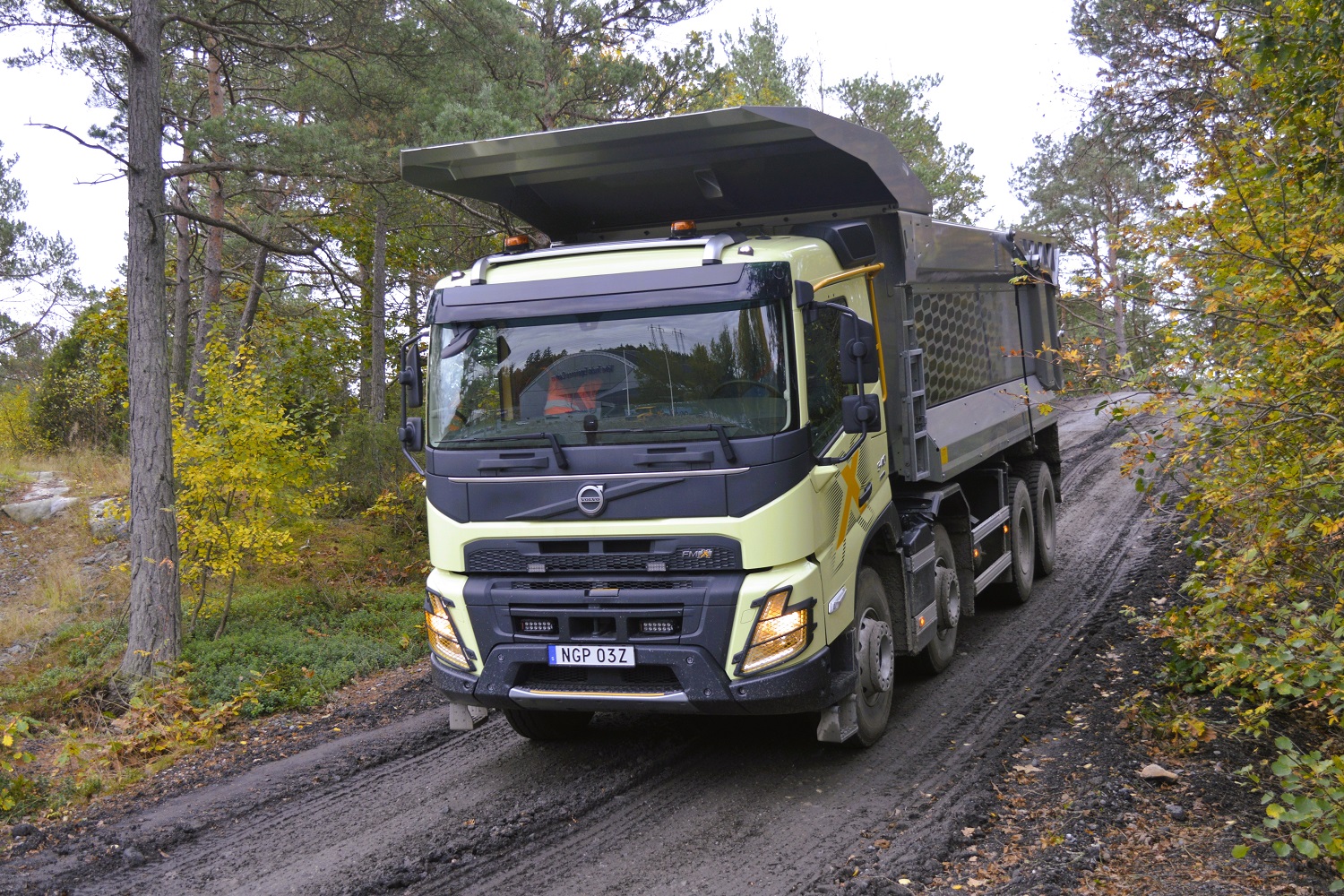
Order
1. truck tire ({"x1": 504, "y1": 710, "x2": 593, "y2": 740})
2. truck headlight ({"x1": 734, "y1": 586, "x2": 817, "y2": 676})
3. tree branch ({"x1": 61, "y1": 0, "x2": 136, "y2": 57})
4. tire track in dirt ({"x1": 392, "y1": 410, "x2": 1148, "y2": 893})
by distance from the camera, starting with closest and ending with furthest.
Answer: tire track in dirt ({"x1": 392, "y1": 410, "x2": 1148, "y2": 893}) → truck headlight ({"x1": 734, "y1": 586, "x2": 817, "y2": 676}) → truck tire ({"x1": 504, "y1": 710, "x2": 593, "y2": 740}) → tree branch ({"x1": 61, "y1": 0, "x2": 136, "y2": 57})

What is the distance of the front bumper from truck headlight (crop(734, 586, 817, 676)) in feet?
0.23

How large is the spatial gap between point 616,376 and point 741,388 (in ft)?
2.11

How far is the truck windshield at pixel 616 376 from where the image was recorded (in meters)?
4.88

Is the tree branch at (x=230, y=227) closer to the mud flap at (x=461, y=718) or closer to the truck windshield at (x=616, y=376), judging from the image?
the truck windshield at (x=616, y=376)

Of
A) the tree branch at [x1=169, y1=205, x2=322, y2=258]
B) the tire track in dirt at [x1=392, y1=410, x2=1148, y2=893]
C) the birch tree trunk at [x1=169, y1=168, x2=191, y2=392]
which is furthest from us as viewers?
the birch tree trunk at [x1=169, y1=168, x2=191, y2=392]

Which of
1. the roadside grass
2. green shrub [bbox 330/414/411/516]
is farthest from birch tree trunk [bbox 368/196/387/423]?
the roadside grass

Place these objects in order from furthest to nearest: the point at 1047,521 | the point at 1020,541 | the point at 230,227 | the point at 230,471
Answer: the point at 1047,521
the point at 230,227
the point at 230,471
the point at 1020,541

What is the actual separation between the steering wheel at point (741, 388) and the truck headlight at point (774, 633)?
3.10 feet

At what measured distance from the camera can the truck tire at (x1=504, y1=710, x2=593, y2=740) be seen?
5980 mm

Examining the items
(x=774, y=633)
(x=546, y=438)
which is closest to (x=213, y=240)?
(x=546, y=438)

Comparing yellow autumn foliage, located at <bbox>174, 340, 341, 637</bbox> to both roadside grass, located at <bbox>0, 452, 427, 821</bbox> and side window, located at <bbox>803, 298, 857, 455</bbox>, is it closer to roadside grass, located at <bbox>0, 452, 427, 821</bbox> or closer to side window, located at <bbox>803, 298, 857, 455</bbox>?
roadside grass, located at <bbox>0, 452, 427, 821</bbox>

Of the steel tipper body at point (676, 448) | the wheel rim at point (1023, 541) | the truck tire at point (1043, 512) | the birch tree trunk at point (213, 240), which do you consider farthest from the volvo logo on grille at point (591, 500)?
the birch tree trunk at point (213, 240)

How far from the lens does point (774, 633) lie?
4766 mm

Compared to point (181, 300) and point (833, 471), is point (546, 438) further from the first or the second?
point (181, 300)
